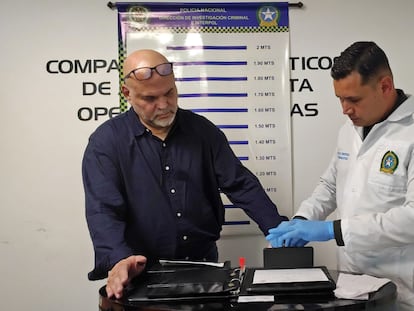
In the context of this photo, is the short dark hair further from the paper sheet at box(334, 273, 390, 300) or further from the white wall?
the white wall

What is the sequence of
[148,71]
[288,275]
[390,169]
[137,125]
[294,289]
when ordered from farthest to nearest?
[137,125] → [148,71] → [390,169] → [288,275] → [294,289]

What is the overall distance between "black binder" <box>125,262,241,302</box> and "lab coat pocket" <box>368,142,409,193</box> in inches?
20.6

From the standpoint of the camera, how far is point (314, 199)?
6.00 ft

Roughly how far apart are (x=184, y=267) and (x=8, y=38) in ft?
4.84

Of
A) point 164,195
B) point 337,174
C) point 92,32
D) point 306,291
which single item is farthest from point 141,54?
point 306,291

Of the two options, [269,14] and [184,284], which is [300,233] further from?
[269,14]

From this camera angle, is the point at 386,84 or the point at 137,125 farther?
the point at 137,125

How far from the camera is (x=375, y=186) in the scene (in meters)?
1.49

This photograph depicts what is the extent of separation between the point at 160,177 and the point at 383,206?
2.47ft

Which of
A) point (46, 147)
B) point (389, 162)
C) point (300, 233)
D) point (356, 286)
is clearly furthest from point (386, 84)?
point (46, 147)

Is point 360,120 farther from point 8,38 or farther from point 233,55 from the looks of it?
point 8,38

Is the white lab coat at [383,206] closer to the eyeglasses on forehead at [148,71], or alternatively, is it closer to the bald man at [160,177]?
the bald man at [160,177]

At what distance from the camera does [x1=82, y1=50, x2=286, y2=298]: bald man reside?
1648mm

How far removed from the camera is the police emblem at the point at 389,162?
1.46m
